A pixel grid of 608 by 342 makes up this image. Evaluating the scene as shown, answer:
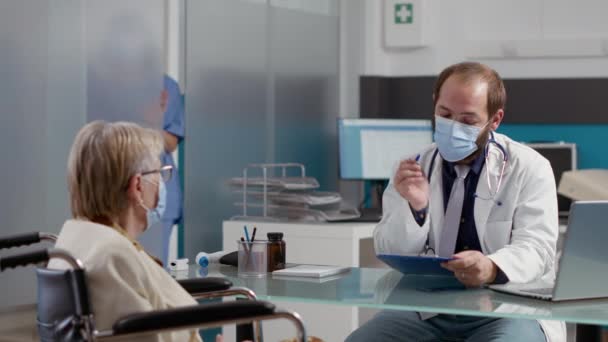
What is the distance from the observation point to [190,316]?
1.83 meters

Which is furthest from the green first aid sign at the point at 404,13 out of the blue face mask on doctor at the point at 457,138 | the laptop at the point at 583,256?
the laptop at the point at 583,256

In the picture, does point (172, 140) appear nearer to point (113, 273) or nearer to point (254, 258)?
point (254, 258)

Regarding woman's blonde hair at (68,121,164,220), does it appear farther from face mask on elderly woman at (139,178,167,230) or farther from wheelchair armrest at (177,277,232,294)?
wheelchair armrest at (177,277,232,294)

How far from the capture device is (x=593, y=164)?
5.29m

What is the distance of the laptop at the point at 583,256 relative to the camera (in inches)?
80.7

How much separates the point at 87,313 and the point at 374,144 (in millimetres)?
3329

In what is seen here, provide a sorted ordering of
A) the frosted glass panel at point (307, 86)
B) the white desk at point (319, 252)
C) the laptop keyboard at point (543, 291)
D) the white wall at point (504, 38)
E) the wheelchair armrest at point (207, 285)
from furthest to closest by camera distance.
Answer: the white wall at point (504, 38) < the frosted glass panel at point (307, 86) < the white desk at point (319, 252) < the wheelchair armrest at point (207, 285) < the laptop keyboard at point (543, 291)

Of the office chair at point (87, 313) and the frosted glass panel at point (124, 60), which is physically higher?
the frosted glass panel at point (124, 60)

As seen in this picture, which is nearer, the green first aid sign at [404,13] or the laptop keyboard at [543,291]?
the laptop keyboard at [543,291]

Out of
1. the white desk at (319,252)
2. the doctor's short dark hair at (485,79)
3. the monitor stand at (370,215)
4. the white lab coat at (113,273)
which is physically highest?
the doctor's short dark hair at (485,79)

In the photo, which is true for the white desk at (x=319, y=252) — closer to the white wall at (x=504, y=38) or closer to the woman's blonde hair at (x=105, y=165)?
the white wall at (x=504, y=38)

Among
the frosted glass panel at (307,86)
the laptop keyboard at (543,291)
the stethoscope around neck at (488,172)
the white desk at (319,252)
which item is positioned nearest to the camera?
the laptop keyboard at (543,291)

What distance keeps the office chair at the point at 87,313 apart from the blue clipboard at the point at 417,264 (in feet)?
1.47

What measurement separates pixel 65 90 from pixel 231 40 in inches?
57.3
